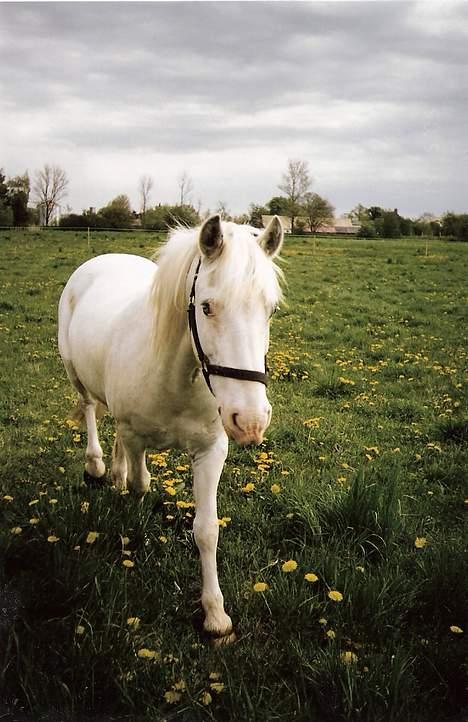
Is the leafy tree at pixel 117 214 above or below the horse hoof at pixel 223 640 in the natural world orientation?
above

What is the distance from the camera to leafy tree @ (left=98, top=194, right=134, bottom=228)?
2053cm

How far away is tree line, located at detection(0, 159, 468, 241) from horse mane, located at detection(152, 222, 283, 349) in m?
0.45

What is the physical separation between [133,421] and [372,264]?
19.0m

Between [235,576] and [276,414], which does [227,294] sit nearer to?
[235,576]

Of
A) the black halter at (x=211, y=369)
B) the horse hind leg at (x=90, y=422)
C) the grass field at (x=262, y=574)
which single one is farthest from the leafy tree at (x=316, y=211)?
the black halter at (x=211, y=369)

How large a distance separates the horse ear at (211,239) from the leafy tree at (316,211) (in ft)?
80.7

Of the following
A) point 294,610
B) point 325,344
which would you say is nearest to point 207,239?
point 294,610

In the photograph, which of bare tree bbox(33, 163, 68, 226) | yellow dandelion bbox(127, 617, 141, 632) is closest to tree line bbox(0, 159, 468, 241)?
bare tree bbox(33, 163, 68, 226)

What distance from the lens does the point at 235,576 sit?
125 inches

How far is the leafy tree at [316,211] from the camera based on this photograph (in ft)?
89.7

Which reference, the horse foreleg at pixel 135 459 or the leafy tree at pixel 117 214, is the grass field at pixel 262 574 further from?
the leafy tree at pixel 117 214

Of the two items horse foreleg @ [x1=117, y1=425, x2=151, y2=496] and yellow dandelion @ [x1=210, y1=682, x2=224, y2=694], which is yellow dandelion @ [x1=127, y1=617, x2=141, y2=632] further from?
horse foreleg @ [x1=117, y1=425, x2=151, y2=496]

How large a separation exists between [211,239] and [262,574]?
194cm

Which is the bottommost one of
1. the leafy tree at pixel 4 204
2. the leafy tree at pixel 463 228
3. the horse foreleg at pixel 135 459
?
Answer: the horse foreleg at pixel 135 459
